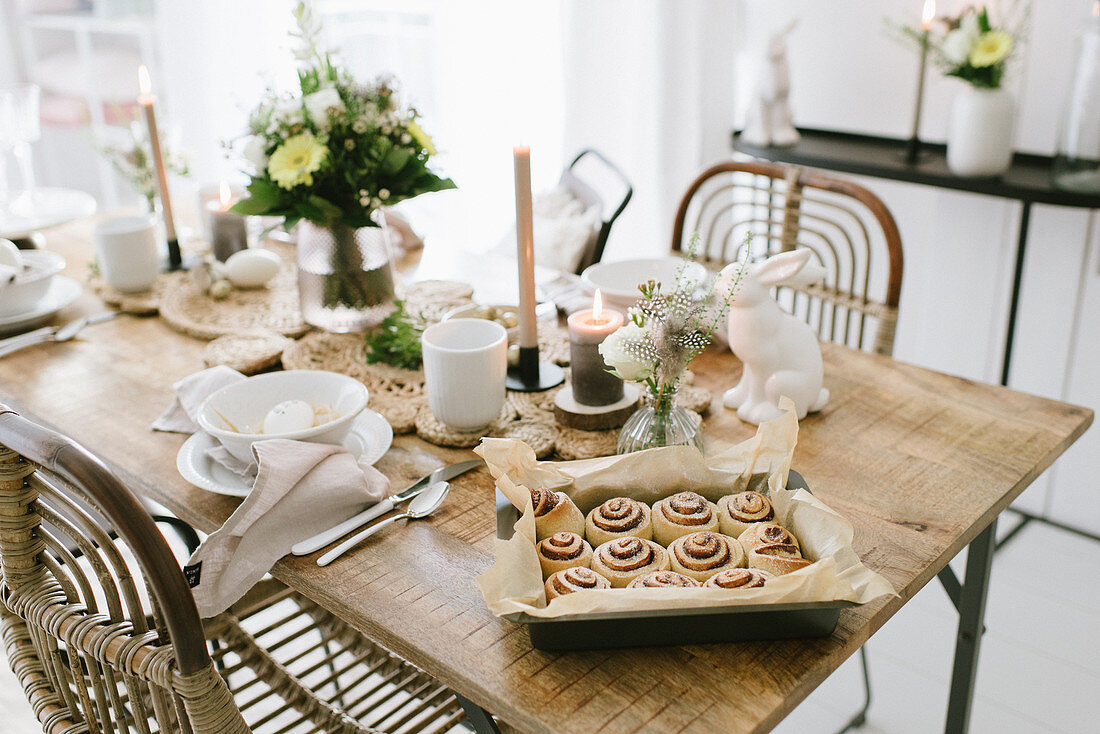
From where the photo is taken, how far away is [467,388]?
3.59ft

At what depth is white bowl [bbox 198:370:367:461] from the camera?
3.28 feet

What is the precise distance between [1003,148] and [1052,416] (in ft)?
3.35

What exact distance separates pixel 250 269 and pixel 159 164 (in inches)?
10.6

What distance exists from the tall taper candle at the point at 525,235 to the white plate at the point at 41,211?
113 centimetres

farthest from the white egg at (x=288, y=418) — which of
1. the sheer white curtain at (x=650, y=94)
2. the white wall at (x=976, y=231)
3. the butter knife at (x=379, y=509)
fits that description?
the sheer white curtain at (x=650, y=94)

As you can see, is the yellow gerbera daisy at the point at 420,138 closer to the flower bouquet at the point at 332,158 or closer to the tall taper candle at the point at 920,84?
the flower bouquet at the point at 332,158

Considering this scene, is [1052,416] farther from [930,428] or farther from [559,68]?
[559,68]

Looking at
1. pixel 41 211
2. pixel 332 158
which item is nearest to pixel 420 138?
pixel 332 158

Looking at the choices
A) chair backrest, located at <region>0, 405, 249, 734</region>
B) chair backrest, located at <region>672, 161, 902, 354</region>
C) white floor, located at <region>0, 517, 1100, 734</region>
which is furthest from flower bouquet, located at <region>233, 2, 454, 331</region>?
white floor, located at <region>0, 517, 1100, 734</region>

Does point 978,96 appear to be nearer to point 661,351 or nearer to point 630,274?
point 630,274

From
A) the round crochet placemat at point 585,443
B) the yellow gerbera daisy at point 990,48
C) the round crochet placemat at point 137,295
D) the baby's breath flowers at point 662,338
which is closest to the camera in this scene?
the baby's breath flowers at point 662,338

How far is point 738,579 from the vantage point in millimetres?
743

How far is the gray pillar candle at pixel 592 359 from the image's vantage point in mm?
1106

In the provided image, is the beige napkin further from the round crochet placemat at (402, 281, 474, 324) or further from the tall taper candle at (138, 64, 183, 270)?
the tall taper candle at (138, 64, 183, 270)
